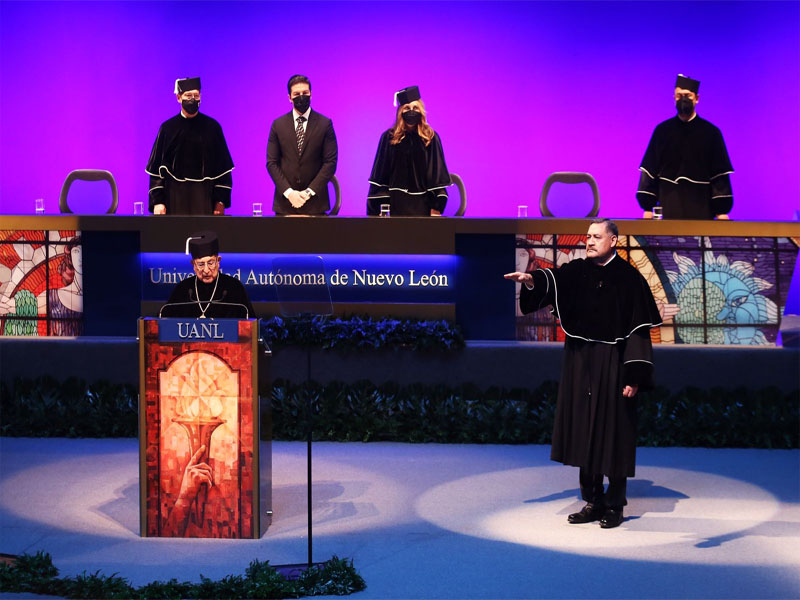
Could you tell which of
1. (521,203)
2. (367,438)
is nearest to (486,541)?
(367,438)

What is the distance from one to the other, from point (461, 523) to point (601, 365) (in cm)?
118

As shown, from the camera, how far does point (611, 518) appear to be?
591 centimetres

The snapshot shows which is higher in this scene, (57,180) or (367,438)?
(57,180)

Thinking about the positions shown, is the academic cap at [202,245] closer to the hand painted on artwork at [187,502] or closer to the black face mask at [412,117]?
the hand painted on artwork at [187,502]

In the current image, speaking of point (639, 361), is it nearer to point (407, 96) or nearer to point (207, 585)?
point (207, 585)

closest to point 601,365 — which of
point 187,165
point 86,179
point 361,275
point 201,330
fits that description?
point 201,330

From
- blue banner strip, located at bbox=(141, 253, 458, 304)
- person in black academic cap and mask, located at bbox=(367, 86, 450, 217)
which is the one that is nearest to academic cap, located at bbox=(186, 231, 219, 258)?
blue banner strip, located at bbox=(141, 253, 458, 304)

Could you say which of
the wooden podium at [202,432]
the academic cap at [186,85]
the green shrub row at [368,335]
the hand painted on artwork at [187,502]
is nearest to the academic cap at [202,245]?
the wooden podium at [202,432]

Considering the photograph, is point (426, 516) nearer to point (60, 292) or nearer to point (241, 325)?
point (241, 325)

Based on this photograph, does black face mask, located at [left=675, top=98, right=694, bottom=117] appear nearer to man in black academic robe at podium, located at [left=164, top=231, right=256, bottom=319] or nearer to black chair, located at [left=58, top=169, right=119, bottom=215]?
man in black academic robe at podium, located at [left=164, top=231, right=256, bottom=319]

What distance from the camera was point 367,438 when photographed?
8219 millimetres

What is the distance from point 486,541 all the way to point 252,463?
129 cm

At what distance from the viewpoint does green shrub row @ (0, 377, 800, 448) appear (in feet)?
26.9

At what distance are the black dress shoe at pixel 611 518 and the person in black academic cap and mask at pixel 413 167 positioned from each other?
4.06 metres
